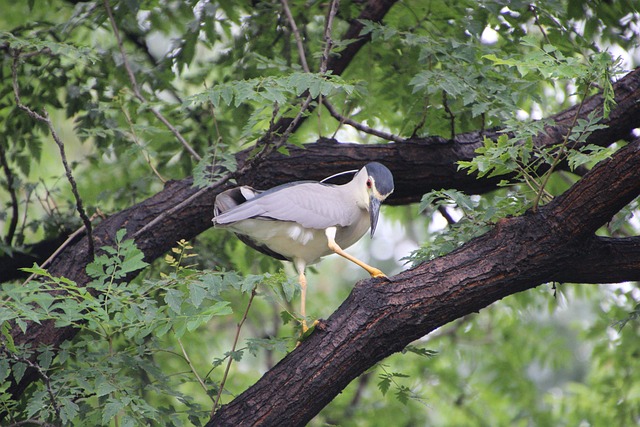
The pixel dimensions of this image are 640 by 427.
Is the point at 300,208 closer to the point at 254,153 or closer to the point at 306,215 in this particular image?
the point at 306,215

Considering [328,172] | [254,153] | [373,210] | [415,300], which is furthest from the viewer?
[328,172]

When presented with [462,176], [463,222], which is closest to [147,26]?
[462,176]

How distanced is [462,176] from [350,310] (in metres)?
1.43

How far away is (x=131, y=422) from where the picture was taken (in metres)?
2.69

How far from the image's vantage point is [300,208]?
3.11 metres

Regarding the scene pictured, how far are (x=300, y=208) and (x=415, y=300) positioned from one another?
2.00 ft

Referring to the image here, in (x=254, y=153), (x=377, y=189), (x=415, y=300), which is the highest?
(x=254, y=153)

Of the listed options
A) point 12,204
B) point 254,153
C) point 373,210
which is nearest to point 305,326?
point 373,210

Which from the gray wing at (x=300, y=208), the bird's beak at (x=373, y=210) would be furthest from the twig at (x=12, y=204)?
the bird's beak at (x=373, y=210)

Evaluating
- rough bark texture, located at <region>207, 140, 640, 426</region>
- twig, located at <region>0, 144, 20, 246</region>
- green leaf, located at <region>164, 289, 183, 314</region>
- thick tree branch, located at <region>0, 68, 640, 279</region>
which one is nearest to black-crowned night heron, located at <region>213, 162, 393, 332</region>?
rough bark texture, located at <region>207, 140, 640, 426</region>

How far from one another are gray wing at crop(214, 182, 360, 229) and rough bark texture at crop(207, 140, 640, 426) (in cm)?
36

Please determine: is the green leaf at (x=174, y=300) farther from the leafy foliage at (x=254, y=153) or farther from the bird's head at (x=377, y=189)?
the bird's head at (x=377, y=189)

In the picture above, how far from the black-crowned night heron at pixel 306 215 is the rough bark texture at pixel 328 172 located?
547 mm

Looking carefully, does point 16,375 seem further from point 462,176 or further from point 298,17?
point 298,17
